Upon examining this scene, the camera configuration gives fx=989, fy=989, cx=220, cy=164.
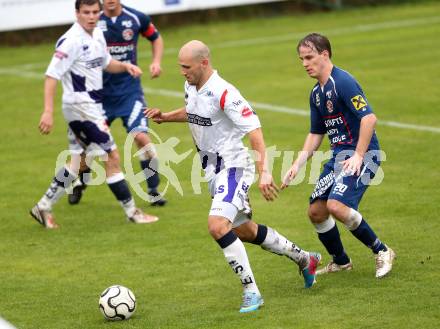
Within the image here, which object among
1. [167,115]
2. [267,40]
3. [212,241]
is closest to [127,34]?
[212,241]

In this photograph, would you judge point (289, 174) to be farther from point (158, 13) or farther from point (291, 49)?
point (158, 13)

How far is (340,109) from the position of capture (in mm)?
8773

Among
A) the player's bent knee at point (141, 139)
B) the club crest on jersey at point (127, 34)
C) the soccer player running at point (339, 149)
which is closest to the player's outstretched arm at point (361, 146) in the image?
the soccer player running at point (339, 149)

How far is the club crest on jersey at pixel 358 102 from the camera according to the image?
8.55m

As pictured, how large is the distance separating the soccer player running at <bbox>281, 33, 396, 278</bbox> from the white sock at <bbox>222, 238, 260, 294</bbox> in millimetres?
832

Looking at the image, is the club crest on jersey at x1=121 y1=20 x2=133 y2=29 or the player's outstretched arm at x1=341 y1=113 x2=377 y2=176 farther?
the club crest on jersey at x1=121 y1=20 x2=133 y2=29

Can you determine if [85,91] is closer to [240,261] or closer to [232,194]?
[232,194]

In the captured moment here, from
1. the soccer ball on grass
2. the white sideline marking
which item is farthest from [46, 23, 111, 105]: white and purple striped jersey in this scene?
the white sideline marking

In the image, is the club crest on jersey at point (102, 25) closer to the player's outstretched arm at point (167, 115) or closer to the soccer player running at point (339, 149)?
the player's outstretched arm at point (167, 115)

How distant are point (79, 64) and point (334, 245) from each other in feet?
13.2

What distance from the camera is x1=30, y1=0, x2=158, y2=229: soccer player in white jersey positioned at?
11.2 metres

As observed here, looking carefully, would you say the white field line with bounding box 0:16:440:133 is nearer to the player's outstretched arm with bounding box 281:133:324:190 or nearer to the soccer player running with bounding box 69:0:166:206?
the soccer player running with bounding box 69:0:166:206

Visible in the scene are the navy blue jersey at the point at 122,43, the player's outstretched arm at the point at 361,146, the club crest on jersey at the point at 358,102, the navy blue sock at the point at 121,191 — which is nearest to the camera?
the player's outstretched arm at the point at 361,146

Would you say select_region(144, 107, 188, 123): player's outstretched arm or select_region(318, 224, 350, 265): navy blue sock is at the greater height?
select_region(144, 107, 188, 123): player's outstretched arm
